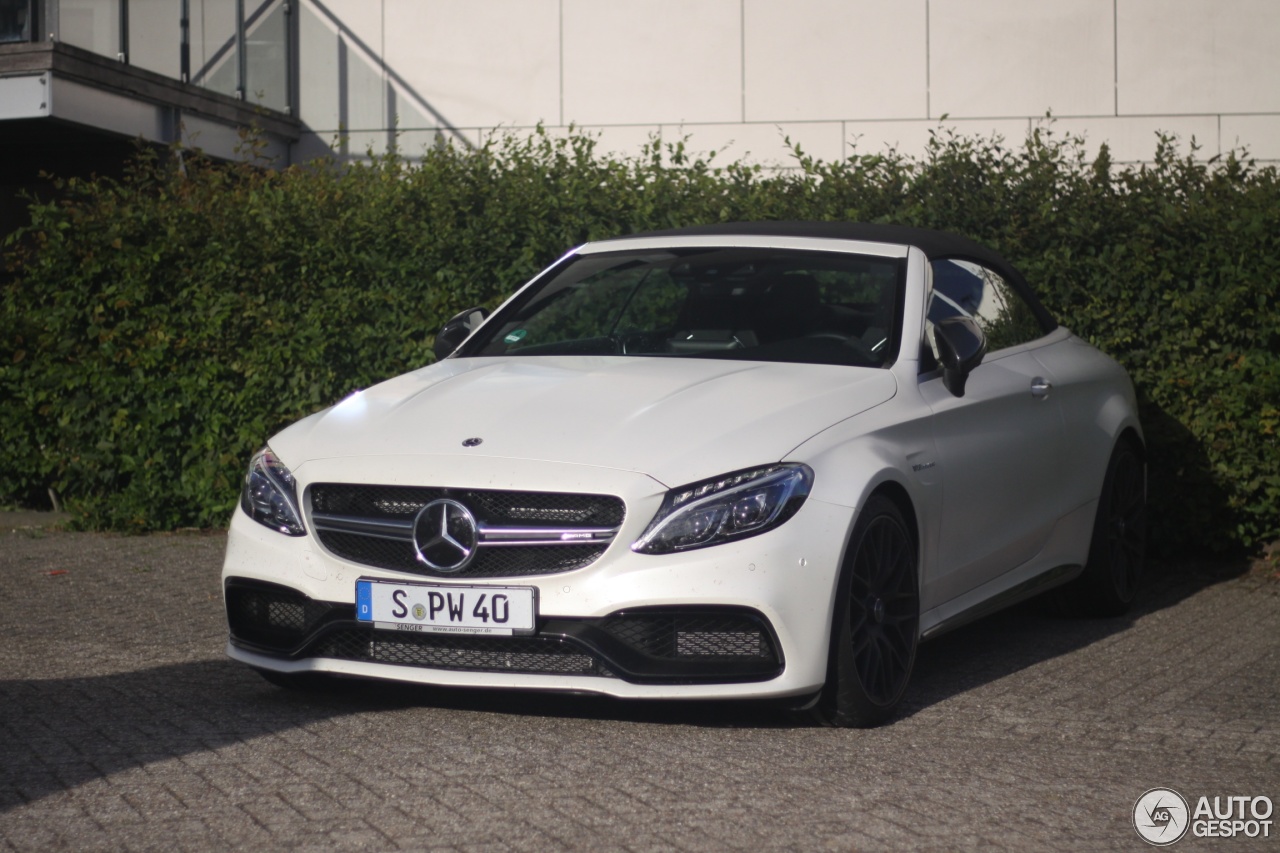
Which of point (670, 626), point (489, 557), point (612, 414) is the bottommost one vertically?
point (670, 626)

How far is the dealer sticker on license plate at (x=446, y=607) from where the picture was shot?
484cm

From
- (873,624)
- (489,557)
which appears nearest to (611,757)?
(489,557)

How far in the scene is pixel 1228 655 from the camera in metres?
6.61

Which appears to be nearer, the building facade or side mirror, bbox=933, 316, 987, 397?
side mirror, bbox=933, 316, 987, 397

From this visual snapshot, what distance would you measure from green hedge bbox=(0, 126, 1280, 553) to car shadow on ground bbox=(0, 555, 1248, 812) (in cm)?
268

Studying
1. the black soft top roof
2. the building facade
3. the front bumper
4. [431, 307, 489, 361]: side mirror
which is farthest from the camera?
the building facade

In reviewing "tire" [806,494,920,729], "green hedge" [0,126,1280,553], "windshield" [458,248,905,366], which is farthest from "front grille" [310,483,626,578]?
"green hedge" [0,126,1280,553]

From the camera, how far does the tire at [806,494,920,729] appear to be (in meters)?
4.99

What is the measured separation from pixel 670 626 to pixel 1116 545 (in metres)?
3.33

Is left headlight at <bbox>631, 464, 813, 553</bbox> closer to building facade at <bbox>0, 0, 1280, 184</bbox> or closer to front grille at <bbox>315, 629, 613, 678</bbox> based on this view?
front grille at <bbox>315, 629, 613, 678</bbox>

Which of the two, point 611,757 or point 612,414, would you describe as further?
point 612,414

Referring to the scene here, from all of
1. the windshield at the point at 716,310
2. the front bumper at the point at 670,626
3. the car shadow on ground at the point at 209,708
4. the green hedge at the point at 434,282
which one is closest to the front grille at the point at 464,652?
the front bumper at the point at 670,626

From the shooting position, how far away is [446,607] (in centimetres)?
491

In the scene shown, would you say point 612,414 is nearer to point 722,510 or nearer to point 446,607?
point 722,510
